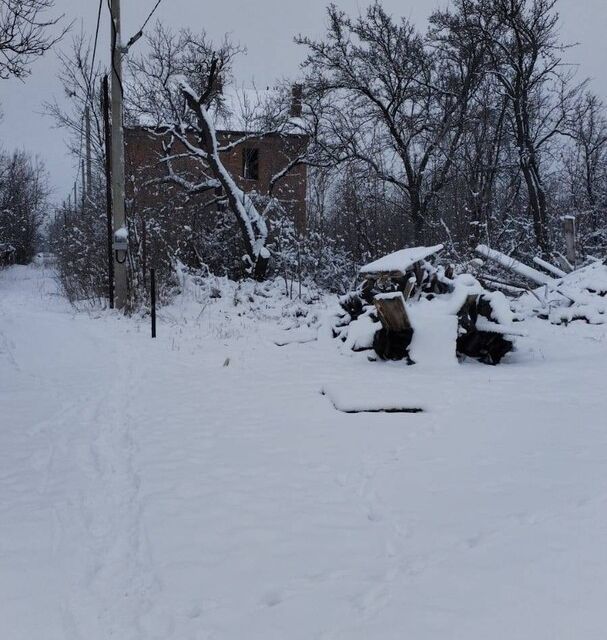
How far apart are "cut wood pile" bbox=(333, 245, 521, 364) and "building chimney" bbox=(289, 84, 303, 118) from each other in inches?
485

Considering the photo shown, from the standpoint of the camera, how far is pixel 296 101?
19.8 m

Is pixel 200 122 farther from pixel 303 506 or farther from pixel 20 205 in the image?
pixel 20 205

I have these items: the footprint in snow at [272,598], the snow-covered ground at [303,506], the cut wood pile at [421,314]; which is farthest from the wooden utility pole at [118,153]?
the footprint in snow at [272,598]

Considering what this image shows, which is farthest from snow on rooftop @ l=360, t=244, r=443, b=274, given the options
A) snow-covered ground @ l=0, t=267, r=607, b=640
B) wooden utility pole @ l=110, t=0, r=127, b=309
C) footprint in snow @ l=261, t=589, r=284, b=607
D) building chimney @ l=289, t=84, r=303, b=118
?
building chimney @ l=289, t=84, r=303, b=118

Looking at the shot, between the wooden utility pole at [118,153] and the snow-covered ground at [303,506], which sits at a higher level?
the wooden utility pole at [118,153]

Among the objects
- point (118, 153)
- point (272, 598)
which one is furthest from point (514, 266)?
point (272, 598)

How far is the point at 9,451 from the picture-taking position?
4.59 meters

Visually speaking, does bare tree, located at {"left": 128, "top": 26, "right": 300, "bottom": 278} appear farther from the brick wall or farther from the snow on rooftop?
the snow on rooftop

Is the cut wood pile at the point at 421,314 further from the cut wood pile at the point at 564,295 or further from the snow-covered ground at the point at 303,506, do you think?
the cut wood pile at the point at 564,295

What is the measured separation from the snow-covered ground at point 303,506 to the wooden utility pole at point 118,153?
6.02 metres

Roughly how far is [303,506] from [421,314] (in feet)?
16.3

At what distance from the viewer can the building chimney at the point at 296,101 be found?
19.5m

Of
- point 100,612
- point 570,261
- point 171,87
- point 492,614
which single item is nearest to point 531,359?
point 570,261

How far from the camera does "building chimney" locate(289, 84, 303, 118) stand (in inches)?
766
